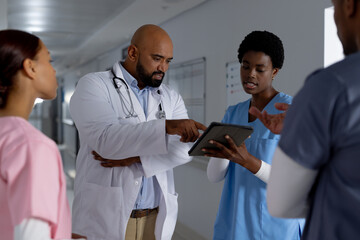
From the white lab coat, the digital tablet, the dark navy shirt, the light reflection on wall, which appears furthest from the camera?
the light reflection on wall

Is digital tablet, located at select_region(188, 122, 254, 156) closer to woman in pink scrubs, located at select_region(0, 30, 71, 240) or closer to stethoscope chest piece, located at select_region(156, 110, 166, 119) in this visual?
stethoscope chest piece, located at select_region(156, 110, 166, 119)

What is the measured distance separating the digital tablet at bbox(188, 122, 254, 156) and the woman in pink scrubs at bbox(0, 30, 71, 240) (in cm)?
55

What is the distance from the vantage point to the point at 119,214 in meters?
1.56

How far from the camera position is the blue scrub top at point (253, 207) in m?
1.43

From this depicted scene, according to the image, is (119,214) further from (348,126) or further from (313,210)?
(348,126)

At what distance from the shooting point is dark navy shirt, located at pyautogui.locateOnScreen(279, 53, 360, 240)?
0.69 m

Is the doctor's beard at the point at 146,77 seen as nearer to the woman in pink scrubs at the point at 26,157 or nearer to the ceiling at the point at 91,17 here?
the woman in pink scrubs at the point at 26,157

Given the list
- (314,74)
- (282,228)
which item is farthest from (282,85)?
(314,74)

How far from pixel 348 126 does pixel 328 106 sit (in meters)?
0.06

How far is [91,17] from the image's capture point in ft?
16.3

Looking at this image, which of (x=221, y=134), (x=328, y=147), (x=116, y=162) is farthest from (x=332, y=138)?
(x=116, y=162)

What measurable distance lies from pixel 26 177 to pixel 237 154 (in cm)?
84

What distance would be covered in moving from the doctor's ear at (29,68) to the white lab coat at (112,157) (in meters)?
0.59

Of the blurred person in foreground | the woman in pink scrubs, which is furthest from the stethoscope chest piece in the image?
the blurred person in foreground
